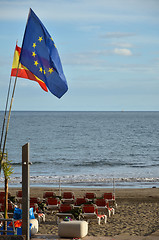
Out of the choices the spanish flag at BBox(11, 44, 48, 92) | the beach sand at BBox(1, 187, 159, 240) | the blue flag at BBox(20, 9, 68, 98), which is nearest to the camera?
the blue flag at BBox(20, 9, 68, 98)

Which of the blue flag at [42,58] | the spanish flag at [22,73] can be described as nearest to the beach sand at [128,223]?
the spanish flag at [22,73]

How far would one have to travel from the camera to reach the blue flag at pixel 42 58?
12831mm

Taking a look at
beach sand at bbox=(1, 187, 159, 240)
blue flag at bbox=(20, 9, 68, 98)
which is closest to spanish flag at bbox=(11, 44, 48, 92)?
blue flag at bbox=(20, 9, 68, 98)

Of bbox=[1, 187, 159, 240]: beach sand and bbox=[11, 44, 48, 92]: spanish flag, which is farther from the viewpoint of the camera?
bbox=[1, 187, 159, 240]: beach sand

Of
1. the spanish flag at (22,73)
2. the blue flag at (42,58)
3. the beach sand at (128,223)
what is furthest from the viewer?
the beach sand at (128,223)

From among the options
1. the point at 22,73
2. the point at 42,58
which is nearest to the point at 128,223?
the point at 22,73

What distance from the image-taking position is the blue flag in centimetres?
1283

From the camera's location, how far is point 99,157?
64125mm

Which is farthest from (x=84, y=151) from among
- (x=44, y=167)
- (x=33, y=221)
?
(x=33, y=221)

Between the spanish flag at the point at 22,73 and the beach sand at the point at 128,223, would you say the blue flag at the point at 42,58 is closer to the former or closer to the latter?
the spanish flag at the point at 22,73

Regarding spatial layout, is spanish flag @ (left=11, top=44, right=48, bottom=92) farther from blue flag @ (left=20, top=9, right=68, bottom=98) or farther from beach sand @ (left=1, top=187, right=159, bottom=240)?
beach sand @ (left=1, top=187, right=159, bottom=240)

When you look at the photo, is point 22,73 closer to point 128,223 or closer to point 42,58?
point 42,58

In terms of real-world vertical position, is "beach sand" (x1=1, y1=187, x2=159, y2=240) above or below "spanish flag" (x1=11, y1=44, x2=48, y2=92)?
below

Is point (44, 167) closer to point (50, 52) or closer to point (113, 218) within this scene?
point (113, 218)
